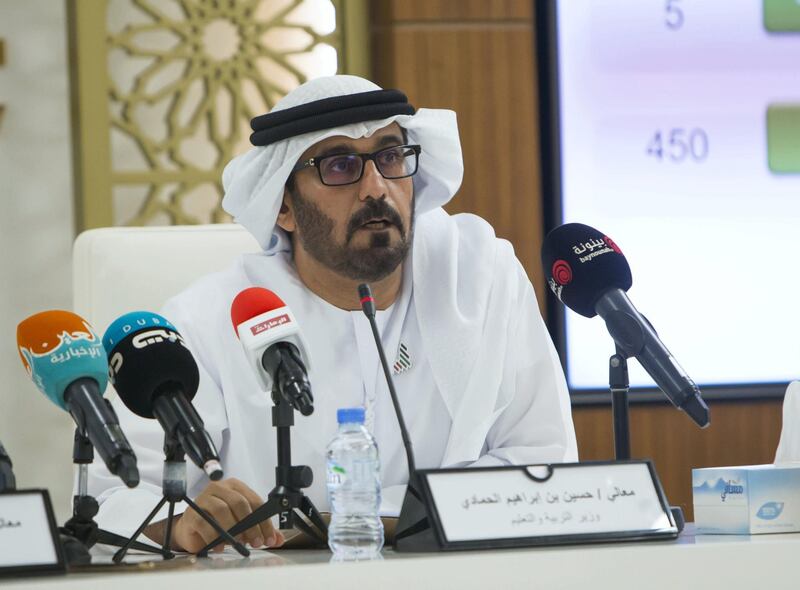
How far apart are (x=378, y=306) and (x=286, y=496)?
1.00 metres


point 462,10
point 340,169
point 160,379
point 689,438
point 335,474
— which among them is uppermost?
point 462,10

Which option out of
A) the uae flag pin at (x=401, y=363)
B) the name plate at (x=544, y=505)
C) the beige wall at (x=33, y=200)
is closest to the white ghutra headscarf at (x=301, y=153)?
the uae flag pin at (x=401, y=363)

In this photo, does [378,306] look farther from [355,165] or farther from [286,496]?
[286,496]

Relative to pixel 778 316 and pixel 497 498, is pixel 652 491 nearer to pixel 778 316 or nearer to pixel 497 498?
pixel 497 498

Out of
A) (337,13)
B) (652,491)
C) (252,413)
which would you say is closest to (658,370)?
(652,491)

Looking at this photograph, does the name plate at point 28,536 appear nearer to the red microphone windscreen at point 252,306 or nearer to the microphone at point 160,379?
the microphone at point 160,379

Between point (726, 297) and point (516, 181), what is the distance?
0.77 meters

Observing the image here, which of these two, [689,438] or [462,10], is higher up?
[462,10]

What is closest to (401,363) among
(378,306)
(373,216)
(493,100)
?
(378,306)

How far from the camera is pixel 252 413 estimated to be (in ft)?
7.66

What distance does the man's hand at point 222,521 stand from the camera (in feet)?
5.33

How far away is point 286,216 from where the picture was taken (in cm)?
258

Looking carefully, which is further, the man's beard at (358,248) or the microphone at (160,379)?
the man's beard at (358,248)

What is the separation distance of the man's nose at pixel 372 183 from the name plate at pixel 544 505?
3.48 feet
